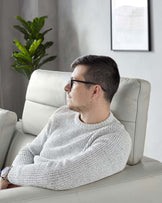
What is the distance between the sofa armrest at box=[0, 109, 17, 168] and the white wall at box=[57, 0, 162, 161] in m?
1.09

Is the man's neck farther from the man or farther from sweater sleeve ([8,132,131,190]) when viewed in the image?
sweater sleeve ([8,132,131,190])

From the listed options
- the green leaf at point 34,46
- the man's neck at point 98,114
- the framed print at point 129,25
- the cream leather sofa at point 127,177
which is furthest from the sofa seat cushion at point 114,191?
the green leaf at point 34,46

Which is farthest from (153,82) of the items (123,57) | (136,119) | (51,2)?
(51,2)

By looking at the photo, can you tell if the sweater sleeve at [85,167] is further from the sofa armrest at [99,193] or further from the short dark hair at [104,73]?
the short dark hair at [104,73]

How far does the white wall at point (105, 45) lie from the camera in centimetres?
282

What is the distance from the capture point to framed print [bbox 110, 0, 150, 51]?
2.90 metres

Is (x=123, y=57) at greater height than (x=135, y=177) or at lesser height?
greater

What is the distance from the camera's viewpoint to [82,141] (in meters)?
1.62

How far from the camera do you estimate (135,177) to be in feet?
5.06

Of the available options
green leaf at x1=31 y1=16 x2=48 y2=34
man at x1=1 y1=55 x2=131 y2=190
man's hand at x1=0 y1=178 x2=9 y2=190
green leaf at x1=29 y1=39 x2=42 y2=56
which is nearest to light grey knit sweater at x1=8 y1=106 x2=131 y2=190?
man at x1=1 y1=55 x2=131 y2=190

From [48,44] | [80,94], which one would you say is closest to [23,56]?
[48,44]

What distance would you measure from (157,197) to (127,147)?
239 millimetres

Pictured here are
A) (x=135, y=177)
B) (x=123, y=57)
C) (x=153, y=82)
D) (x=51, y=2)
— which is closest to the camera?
(x=135, y=177)

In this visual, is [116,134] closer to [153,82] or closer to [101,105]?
[101,105]
